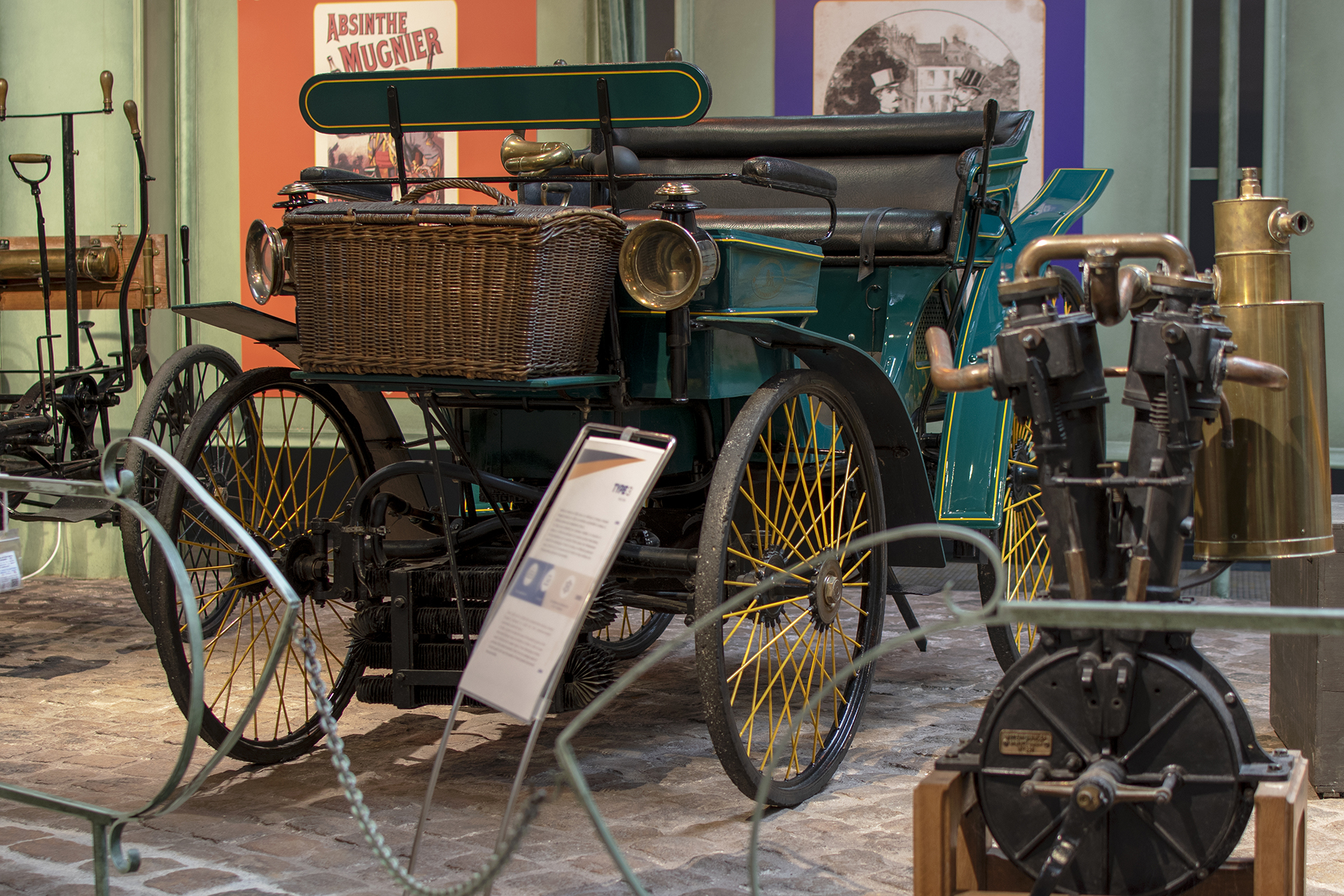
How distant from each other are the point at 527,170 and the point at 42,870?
181 centimetres

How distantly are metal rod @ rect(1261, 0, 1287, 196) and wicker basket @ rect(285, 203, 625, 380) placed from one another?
4493 millimetres

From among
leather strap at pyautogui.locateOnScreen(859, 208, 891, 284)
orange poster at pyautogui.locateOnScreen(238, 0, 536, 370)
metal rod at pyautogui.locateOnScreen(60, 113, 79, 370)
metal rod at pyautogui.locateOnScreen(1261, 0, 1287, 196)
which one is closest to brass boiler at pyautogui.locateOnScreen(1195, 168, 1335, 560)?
leather strap at pyautogui.locateOnScreen(859, 208, 891, 284)

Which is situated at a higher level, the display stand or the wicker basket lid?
the wicker basket lid

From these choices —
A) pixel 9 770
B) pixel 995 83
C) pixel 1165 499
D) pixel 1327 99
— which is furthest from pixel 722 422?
pixel 1327 99

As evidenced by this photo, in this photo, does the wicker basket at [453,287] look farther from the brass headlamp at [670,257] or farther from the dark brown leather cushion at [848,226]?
the dark brown leather cushion at [848,226]

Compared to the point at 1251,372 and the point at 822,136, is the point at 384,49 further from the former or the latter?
the point at 1251,372

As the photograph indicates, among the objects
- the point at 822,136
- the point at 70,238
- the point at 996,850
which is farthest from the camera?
the point at 70,238

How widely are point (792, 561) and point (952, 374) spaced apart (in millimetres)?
1402

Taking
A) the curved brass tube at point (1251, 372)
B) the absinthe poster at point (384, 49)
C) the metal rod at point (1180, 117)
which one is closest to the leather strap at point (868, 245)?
the curved brass tube at point (1251, 372)

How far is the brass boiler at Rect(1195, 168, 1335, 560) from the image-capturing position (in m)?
2.40

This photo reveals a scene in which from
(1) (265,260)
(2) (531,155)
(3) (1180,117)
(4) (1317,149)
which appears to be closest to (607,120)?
(2) (531,155)

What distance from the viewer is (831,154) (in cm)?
494

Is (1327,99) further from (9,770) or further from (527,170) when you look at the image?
(9,770)

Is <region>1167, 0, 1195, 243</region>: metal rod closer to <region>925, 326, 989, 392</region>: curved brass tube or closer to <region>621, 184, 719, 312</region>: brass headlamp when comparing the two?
<region>621, 184, 719, 312</region>: brass headlamp
